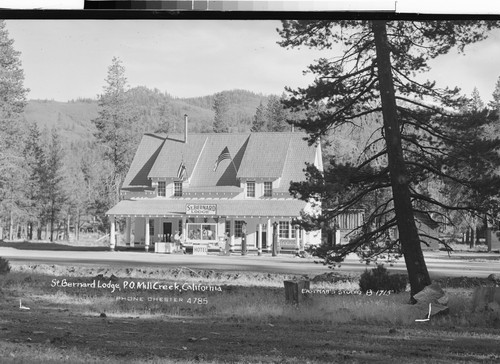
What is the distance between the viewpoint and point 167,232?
9008 millimetres

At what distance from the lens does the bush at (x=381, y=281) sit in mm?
8312

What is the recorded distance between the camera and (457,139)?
852cm

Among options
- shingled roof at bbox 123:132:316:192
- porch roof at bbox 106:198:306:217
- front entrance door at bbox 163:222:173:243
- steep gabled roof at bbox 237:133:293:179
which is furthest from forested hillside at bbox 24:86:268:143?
front entrance door at bbox 163:222:173:243

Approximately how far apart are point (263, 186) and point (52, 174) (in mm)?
2692

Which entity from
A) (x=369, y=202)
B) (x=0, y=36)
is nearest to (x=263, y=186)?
(x=369, y=202)

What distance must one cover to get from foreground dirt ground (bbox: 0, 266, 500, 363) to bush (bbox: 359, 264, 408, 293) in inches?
16.7

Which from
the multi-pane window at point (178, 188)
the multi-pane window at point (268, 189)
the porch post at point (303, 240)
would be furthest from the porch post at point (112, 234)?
the porch post at point (303, 240)

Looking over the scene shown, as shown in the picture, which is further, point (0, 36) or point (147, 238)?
point (147, 238)

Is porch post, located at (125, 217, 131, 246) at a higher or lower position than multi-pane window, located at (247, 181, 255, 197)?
lower

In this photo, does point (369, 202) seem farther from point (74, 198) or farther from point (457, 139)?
point (74, 198)

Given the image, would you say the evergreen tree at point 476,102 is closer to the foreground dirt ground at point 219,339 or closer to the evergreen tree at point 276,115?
the evergreen tree at point 276,115

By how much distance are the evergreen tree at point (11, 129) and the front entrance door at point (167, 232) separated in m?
1.70

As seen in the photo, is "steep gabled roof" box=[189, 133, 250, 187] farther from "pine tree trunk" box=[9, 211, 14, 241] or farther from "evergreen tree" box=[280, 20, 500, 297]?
"pine tree trunk" box=[9, 211, 14, 241]

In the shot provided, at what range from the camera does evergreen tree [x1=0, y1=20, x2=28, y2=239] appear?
8.16 metres
